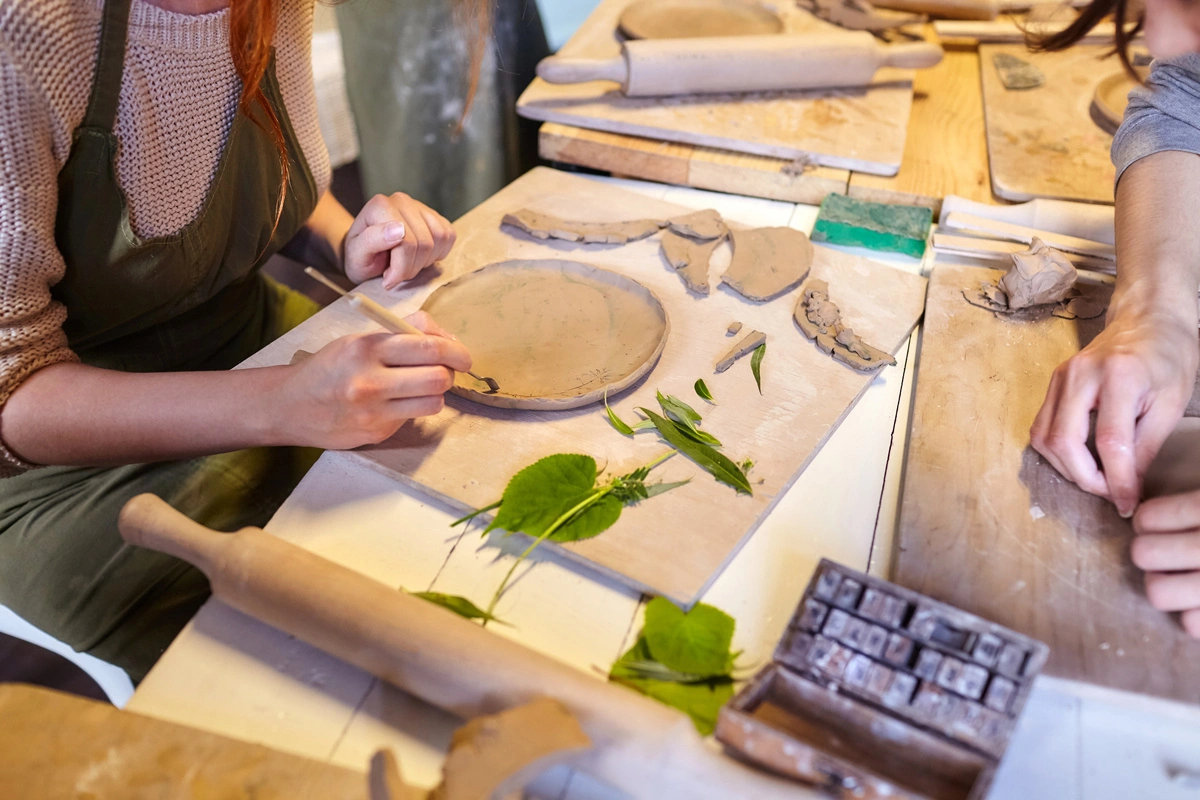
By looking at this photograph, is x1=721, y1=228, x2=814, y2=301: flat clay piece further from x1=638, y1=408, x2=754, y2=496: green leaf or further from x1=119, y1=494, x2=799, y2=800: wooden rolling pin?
x1=119, y1=494, x2=799, y2=800: wooden rolling pin

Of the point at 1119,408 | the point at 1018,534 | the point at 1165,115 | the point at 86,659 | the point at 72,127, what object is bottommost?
the point at 86,659

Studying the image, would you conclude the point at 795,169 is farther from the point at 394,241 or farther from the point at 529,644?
the point at 529,644

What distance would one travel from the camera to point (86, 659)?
122 centimetres

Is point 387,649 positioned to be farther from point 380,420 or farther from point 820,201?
point 820,201

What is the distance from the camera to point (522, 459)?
1066 millimetres

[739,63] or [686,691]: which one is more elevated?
[739,63]

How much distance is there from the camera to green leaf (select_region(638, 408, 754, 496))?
3.41ft

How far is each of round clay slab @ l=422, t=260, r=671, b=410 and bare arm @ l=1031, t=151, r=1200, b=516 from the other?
0.55 meters

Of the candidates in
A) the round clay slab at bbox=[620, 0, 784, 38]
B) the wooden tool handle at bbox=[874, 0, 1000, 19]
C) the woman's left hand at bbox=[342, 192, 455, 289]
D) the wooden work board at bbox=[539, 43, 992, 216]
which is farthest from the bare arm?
the wooden tool handle at bbox=[874, 0, 1000, 19]

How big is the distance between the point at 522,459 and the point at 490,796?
47cm

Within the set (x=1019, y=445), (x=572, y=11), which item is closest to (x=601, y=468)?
(x=1019, y=445)

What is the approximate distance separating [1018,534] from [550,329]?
2.29ft

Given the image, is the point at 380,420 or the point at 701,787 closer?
the point at 701,787

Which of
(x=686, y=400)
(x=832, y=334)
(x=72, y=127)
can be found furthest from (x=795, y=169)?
(x=72, y=127)
